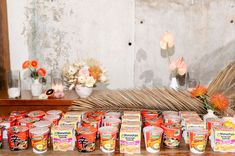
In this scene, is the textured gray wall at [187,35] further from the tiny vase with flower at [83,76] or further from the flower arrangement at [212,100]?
the flower arrangement at [212,100]

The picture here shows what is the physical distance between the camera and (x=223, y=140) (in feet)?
4.70

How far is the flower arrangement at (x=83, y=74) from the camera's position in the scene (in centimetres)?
330

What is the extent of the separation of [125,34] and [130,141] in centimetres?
260

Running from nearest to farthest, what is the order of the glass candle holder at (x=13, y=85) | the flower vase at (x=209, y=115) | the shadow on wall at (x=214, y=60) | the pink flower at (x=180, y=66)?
the flower vase at (x=209, y=115) → the pink flower at (x=180, y=66) → the glass candle holder at (x=13, y=85) → the shadow on wall at (x=214, y=60)

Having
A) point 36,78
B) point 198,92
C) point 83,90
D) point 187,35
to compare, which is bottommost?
point 83,90

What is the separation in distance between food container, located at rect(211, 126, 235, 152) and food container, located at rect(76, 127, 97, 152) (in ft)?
1.72

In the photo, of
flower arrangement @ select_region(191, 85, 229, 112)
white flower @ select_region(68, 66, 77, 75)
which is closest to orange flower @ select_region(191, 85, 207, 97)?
flower arrangement @ select_region(191, 85, 229, 112)

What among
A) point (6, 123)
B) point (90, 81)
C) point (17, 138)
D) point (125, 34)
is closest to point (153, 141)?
point (17, 138)

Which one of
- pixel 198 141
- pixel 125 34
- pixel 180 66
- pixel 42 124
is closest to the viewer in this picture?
pixel 198 141

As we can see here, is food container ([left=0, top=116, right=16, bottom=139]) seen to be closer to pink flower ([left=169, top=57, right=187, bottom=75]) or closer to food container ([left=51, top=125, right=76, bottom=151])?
food container ([left=51, top=125, right=76, bottom=151])

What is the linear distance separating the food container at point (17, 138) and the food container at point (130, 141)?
42cm

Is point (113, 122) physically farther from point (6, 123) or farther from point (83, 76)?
point (83, 76)

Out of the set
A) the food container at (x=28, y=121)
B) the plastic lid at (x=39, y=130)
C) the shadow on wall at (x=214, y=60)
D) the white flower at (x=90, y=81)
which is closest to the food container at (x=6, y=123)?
the food container at (x=28, y=121)

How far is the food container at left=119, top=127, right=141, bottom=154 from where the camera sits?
4.67 ft
